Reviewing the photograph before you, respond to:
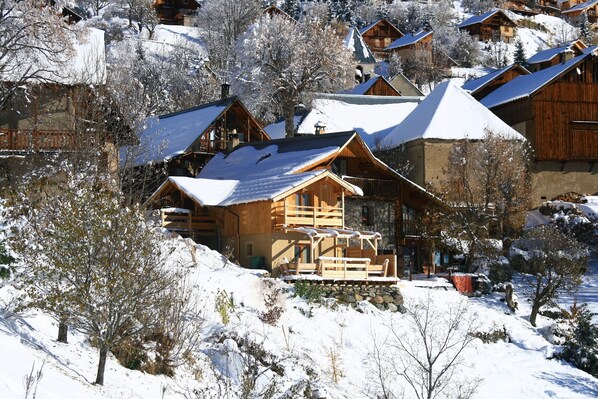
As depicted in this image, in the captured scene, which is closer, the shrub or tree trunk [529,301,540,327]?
the shrub

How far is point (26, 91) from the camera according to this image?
31750 mm

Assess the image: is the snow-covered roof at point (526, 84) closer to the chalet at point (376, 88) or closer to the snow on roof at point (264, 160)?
the chalet at point (376, 88)

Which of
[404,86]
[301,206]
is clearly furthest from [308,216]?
[404,86]

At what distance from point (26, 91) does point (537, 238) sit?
891 inches

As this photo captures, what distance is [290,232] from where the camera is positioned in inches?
1268

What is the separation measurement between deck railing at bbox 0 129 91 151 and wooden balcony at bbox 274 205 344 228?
854cm

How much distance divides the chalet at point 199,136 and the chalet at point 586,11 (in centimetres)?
10632

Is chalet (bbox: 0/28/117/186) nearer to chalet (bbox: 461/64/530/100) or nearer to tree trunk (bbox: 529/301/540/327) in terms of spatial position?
tree trunk (bbox: 529/301/540/327)

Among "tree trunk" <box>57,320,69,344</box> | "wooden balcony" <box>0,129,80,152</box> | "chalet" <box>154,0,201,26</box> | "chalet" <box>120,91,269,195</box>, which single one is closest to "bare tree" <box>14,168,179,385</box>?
"tree trunk" <box>57,320,69,344</box>

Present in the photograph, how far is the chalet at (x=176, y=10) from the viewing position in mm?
107500

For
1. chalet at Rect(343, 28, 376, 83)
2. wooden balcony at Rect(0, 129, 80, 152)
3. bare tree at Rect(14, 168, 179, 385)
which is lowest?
bare tree at Rect(14, 168, 179, 385)

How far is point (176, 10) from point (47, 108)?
3030 inches

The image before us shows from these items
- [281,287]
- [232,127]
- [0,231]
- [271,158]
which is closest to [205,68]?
[232,127]

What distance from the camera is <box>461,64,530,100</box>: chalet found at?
6203 centimetres
